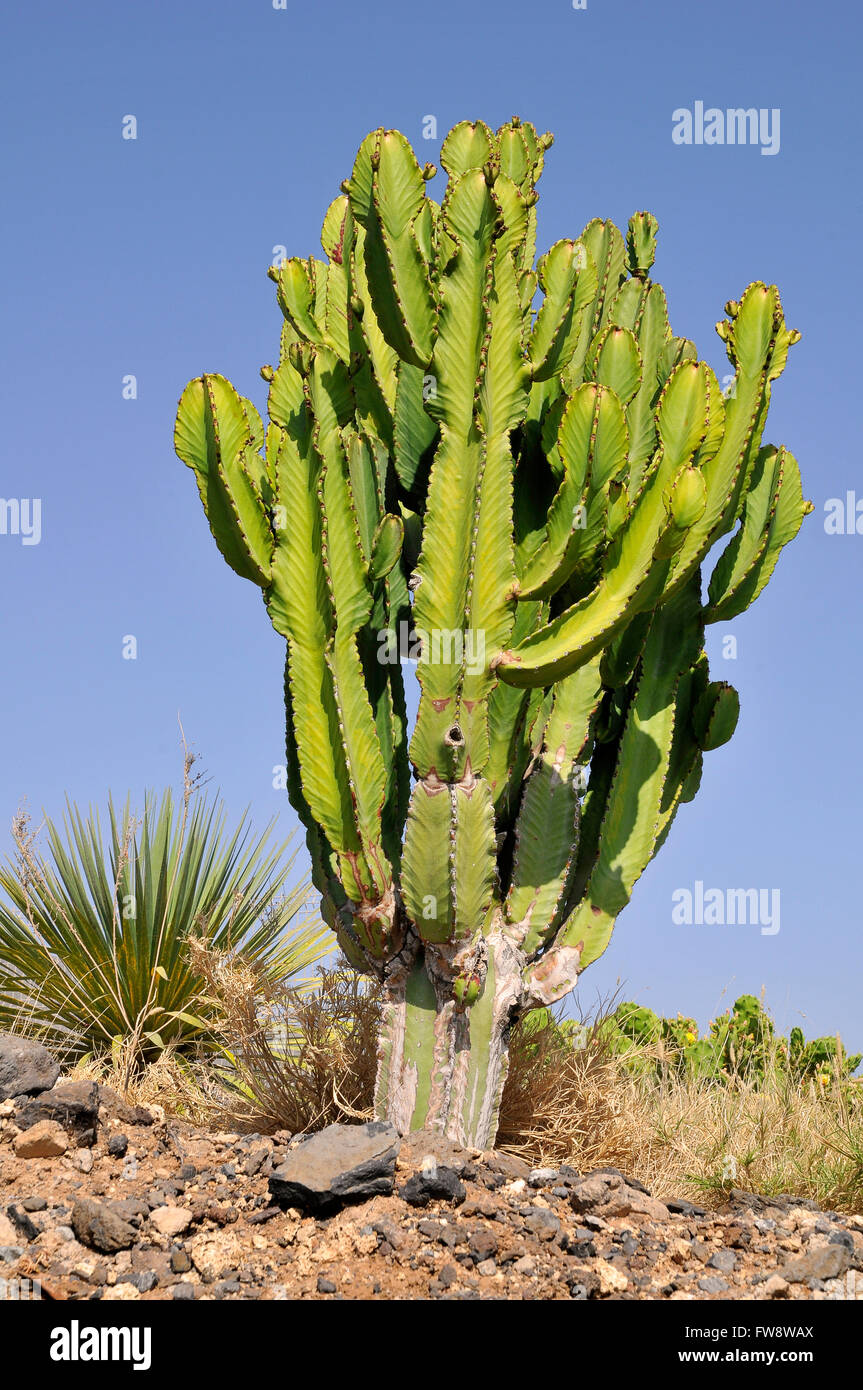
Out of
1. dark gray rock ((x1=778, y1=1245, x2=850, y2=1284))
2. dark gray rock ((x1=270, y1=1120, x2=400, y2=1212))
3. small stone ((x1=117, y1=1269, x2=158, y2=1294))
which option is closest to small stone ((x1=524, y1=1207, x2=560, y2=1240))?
dark gray rock ((x1=270, y1=1120, x2=400, y2=1212))

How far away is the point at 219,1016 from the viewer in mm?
7793

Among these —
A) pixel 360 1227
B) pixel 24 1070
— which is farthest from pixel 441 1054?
→ pixel 24 1070

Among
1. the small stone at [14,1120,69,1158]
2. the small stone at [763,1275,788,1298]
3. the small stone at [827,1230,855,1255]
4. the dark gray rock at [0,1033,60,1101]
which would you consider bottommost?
the small stone at [827,1230,855,1255]

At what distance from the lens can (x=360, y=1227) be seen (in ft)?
14.6

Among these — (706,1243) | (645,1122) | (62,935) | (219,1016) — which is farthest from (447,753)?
(62,935)

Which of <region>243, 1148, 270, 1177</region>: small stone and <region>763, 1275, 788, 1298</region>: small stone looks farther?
<region>243, 1148, 270, 1177</region>: small stone

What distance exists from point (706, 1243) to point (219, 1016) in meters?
3.82

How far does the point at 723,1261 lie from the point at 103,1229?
7.32 ft

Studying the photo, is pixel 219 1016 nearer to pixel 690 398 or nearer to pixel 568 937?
pixel 568 937

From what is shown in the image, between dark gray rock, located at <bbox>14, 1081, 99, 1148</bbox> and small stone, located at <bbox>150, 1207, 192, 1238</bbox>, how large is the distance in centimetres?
93

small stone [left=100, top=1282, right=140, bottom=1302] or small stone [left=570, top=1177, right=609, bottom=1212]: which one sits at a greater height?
small stone [left=570, top=1177, right=609, bottom=1212]

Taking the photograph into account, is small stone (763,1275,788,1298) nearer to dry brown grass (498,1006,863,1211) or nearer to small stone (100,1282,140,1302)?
dry brown grass (498,1006,863,1211)

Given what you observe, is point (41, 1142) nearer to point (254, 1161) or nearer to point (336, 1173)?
point (254, 1161)

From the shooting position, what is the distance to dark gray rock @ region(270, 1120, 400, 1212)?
4.55m
